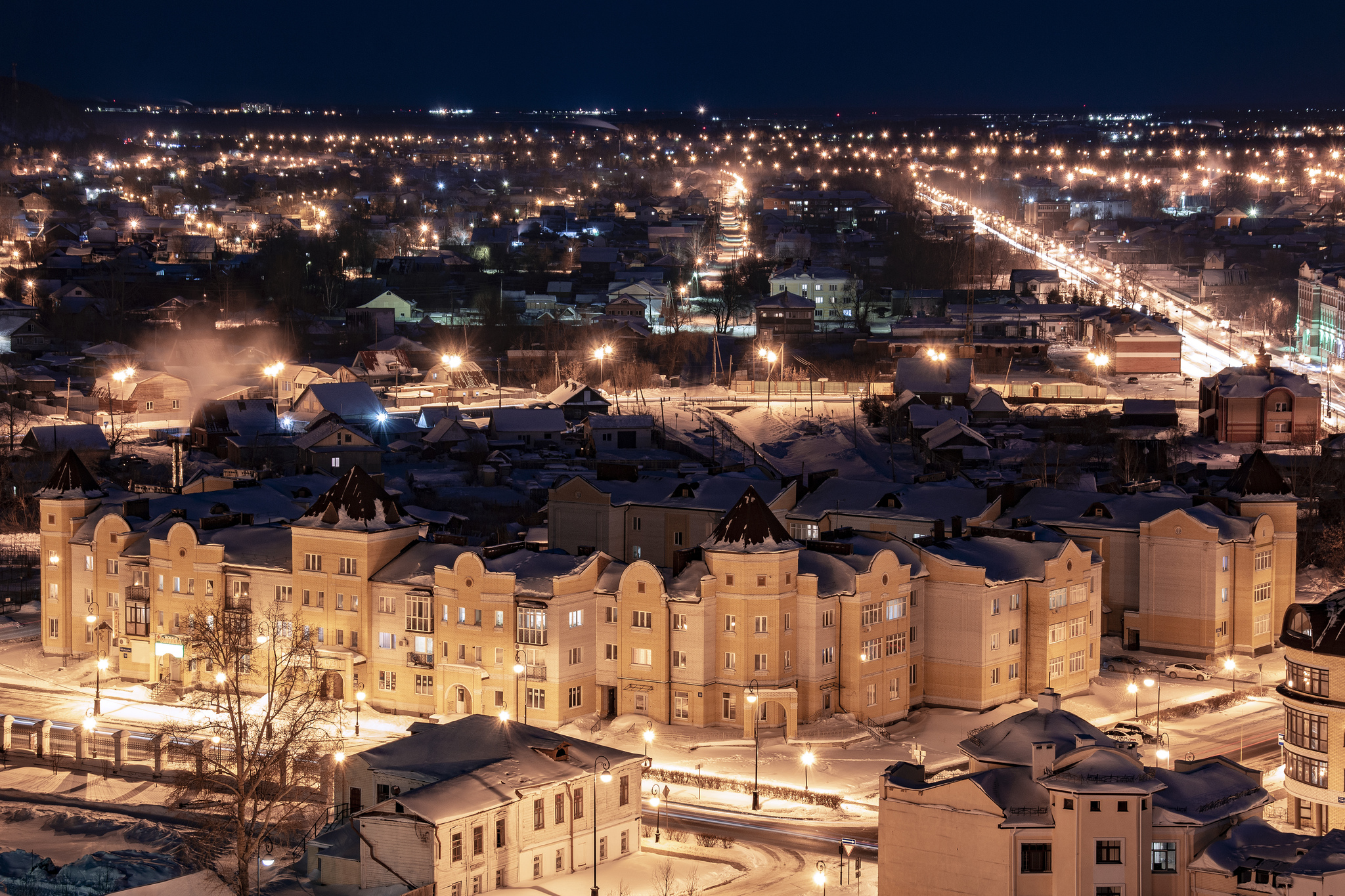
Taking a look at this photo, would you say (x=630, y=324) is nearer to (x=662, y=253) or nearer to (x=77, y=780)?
(x=662, y=253)

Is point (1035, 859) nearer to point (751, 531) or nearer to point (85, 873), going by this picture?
point (751, 531)

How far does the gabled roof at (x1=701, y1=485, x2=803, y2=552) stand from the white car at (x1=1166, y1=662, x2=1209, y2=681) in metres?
7.03

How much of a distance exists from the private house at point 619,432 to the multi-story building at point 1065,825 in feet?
106

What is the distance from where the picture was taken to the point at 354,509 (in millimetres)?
31422

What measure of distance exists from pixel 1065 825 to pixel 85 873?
10535mm

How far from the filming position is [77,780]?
27406 mm

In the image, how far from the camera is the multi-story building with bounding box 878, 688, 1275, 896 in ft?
68.3

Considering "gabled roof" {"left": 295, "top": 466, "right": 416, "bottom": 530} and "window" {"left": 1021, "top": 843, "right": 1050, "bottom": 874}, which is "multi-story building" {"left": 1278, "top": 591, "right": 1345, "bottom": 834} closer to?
"window" {"left": 1021, "top": 843, "right": 1050, "bottom": 874}

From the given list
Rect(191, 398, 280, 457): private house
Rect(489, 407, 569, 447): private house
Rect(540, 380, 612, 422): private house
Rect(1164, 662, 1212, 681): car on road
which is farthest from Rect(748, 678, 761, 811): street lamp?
Rect(540, 380, 612, 422): private house

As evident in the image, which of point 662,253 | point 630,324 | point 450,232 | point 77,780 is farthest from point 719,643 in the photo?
point 450,232

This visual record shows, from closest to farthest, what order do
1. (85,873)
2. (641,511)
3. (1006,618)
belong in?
(85,873), (1006,618), (641,511)

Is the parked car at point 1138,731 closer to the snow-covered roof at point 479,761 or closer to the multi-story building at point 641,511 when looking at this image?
the snow-covered roof at point 479,761

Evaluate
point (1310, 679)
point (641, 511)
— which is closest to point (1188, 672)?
point (1310, 679)

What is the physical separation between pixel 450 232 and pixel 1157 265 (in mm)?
39559
